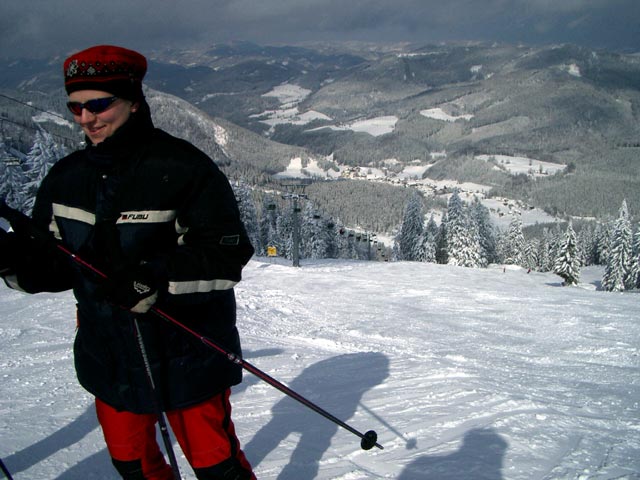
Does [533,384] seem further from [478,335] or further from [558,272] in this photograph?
[558,272]

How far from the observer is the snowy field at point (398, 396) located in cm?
334

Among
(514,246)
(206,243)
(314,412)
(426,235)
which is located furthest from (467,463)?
(514,246)

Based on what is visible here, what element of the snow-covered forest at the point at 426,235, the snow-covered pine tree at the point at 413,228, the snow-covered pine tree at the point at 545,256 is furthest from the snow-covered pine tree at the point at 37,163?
the snow-covered pine tree at the point at 545,256

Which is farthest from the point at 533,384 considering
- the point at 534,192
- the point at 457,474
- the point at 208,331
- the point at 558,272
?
the point at 534,192

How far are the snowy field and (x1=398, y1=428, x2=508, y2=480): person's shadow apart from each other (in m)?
0.01

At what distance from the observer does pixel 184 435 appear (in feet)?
6.81

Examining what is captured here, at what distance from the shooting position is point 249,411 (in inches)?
171

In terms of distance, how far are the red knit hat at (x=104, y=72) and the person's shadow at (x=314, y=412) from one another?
289 cm

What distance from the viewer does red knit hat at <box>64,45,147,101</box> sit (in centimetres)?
187

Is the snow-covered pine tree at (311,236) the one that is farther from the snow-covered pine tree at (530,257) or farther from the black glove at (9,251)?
the black glove at (9,251)

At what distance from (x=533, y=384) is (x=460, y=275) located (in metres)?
14.1

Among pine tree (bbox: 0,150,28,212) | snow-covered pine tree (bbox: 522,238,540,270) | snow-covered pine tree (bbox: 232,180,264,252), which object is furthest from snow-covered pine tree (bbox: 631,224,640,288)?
pine tree (bbox: 0,150,28,212)

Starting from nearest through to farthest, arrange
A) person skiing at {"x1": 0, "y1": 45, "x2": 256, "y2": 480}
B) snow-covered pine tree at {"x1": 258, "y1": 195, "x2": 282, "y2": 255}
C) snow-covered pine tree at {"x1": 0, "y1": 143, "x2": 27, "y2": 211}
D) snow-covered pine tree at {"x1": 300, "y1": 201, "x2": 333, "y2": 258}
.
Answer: person skiing at {"x1": 0, "y1": 45, "x2": 256, "y2": 480}
snow-covered pine tree at {"x1": 0, "y1": 143, "x2": 27, "y2": 211}
snow-covered pine tree at {"x1": 300, "y1": 201, "x2": 333, "y2": 258}
snow-covered pine tree at {"x1": 258, "y1": 195, "x2": 282, "y2": 255}

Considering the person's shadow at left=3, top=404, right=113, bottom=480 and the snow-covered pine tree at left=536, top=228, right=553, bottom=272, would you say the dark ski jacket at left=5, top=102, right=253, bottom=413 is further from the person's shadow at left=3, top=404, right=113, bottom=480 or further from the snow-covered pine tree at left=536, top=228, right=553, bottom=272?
the snow-covered pine tree at left=536, top=228, right=553, bottom=272
